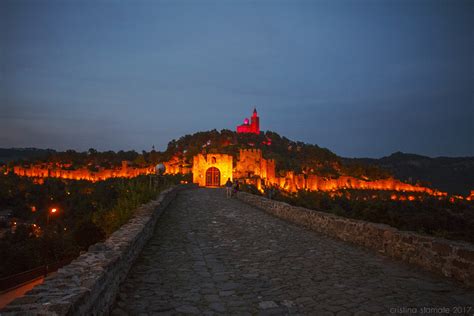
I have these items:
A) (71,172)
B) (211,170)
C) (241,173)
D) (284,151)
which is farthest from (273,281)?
(284,151)

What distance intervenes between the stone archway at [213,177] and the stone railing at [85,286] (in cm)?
3651

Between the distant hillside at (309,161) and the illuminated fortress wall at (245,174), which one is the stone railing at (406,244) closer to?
the illuminated fortress wall at (245,174)

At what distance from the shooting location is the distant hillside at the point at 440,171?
100425 millimetres

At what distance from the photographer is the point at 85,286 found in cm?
308

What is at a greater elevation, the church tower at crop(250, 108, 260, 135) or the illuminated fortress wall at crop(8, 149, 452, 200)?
the church tower at crop(250, 108, 260, 135)

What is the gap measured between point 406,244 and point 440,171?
4890 inches

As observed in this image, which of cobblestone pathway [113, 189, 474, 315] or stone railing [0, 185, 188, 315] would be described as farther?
cobblestone pathway [113, 189, 474, 315]

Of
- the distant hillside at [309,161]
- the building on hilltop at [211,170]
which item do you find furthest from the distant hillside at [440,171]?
the building on hilltop at [211,170]

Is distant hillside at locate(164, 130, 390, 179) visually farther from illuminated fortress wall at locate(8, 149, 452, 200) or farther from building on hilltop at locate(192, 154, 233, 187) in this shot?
building on hilltop at locate(192, 154, 233, 187)

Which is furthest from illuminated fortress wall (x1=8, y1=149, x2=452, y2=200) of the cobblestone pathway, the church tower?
the church tower

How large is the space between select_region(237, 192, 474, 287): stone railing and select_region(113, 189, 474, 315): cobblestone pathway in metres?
0.22

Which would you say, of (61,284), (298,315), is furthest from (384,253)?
(61,284)

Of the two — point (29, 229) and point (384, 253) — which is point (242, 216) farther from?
point (29, 229)

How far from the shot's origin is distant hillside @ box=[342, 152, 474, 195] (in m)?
100
